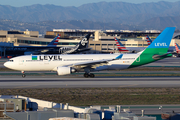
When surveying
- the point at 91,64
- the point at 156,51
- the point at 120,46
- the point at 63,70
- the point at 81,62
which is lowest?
the point at 63,70

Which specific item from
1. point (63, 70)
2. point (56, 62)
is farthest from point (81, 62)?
point (63, 70)

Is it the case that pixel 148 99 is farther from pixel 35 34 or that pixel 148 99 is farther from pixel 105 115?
pixel 35 34

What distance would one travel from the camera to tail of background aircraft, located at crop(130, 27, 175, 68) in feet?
142

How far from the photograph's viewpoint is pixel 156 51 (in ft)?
145

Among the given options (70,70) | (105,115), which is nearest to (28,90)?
(70,70)

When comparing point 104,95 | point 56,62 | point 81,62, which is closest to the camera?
point 104,95

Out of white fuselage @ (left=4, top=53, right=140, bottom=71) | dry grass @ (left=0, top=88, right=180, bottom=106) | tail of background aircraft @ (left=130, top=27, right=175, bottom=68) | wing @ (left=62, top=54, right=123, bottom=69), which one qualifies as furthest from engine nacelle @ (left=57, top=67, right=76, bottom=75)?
tail of background aircraft @ (left=130, top=27, right=175, bottom=68)

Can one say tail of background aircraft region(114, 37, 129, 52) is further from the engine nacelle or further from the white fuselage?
the engine nacelle

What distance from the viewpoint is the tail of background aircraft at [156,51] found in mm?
43219

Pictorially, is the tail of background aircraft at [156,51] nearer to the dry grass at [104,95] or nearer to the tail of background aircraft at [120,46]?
the dry grass at [104,95]

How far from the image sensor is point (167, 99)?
2647cm

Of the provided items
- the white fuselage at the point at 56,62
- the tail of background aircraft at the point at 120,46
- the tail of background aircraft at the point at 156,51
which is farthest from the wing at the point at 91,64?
the tail of background aircraft at the point at 120,46

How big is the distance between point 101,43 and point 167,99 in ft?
358

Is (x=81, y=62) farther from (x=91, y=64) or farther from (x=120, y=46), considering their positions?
(x=120, y=46)
